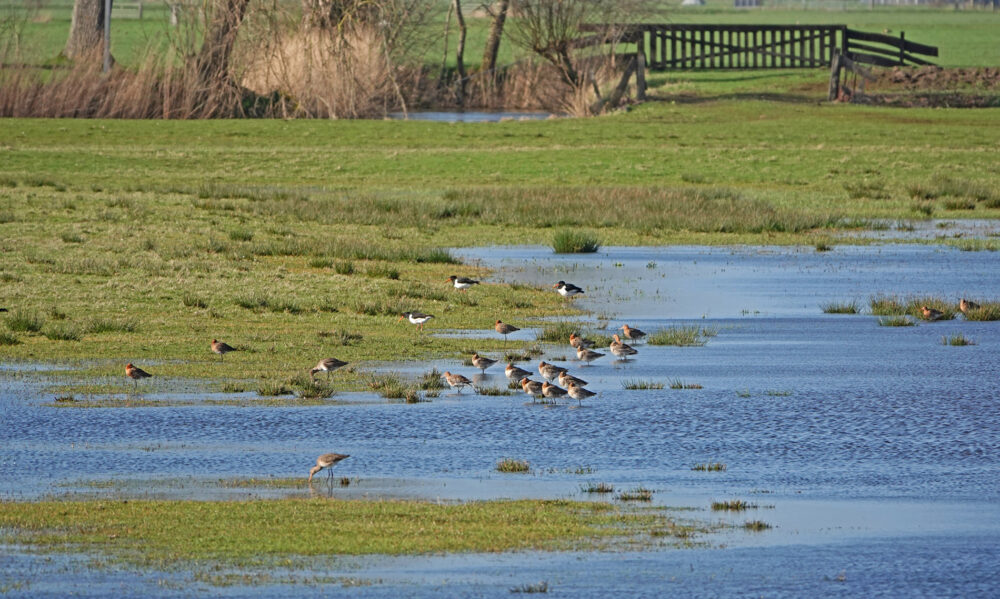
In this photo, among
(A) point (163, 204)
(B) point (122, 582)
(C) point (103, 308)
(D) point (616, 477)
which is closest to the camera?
(B) point (122, 582)

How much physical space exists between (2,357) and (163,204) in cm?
1698

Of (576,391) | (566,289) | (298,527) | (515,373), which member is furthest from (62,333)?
(298,527)

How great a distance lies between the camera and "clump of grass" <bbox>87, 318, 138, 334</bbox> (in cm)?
2072

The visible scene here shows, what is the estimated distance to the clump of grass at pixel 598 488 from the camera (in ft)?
41.2

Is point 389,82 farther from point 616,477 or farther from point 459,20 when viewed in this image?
point 616,477

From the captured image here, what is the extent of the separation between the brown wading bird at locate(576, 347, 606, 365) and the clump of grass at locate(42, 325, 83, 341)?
662 centimetres

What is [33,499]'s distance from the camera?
1206 centimetres

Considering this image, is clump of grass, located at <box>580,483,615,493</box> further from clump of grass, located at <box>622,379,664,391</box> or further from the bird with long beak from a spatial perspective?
the bird with long beak

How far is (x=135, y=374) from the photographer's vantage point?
16.8m

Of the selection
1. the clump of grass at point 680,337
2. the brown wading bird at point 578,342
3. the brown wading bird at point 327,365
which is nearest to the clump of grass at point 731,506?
the brown wading bird at point 327,365

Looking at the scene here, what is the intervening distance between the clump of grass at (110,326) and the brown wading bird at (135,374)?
11.7 feet

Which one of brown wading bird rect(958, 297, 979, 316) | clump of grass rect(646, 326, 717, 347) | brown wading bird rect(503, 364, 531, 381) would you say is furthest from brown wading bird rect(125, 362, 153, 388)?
brown wading bird rect(958, 297, 979, 316)

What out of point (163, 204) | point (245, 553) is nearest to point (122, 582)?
point (245, 553)

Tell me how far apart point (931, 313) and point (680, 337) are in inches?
173
